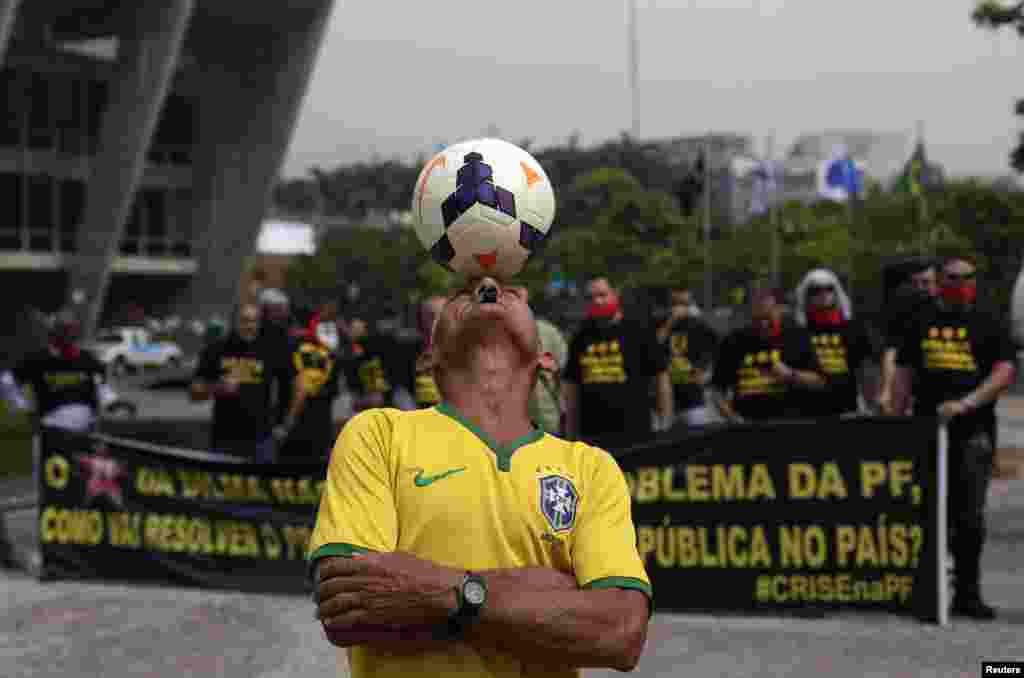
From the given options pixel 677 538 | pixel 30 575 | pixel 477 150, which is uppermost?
pixel 477 150

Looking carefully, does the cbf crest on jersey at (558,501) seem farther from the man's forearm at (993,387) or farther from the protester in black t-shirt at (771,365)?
the protester in black t-shirt at (771,365)

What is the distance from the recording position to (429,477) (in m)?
2.35

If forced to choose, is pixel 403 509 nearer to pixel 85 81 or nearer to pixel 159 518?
pixel 159 518

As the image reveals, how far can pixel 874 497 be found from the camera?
7.01 metres

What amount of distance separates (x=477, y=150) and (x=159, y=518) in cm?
583

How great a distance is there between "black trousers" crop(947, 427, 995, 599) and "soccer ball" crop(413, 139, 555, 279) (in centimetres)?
451

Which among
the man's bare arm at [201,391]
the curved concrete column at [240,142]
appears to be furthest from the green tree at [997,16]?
the curved concrete column at [240,142]

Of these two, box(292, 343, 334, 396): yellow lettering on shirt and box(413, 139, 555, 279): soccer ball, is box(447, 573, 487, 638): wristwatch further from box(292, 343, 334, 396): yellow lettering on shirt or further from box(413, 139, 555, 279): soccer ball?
box(292, 343, 334, 396): yellow lettering on shirt

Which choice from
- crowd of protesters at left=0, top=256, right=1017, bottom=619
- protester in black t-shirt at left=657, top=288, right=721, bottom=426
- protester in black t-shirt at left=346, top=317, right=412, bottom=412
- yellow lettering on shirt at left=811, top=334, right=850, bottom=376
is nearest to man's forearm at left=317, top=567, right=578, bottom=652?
crowd of protesters at left=0, top=256, right=1017, bottom=619

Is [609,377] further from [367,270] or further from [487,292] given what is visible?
[367,270]

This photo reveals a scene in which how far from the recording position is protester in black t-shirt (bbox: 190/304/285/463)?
9.70 m

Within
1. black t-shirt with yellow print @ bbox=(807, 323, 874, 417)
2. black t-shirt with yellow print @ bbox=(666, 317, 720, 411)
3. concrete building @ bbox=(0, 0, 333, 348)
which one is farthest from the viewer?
concrete building @ bbox=(0, 0, 333, 348)

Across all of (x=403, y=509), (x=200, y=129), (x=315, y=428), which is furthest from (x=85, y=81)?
(x=403, y=509)

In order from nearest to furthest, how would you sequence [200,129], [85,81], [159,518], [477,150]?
[477,150] < [159,518] < [85,81] < [200,129]
